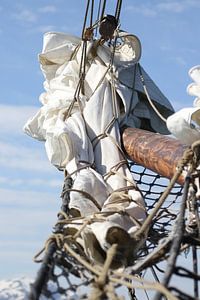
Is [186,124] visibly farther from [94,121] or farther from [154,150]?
[94,121]

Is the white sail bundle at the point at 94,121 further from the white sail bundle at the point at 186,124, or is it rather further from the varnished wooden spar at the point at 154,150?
the white sail bundle at the point at 186,124

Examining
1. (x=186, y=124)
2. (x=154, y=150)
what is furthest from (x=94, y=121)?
(x=186, y=124)

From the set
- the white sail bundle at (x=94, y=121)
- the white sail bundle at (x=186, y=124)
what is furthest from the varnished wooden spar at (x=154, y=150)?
the white sail bundle at (x=186, y=124)

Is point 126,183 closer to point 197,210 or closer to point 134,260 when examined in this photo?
point 197,210

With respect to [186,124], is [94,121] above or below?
above

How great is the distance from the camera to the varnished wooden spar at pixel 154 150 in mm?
3170

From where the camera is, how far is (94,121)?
12.6ft

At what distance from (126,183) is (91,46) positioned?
1227 mm

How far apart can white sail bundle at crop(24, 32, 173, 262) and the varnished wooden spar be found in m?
0.06

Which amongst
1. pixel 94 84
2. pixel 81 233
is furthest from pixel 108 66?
pixel 81 233

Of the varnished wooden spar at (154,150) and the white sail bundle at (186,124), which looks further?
the varnished wooden spar at (154,150)

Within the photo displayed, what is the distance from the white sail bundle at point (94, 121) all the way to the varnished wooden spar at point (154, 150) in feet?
0.19

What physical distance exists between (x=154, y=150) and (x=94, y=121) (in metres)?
0.53

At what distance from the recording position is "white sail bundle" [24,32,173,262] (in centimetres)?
291
